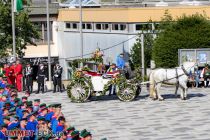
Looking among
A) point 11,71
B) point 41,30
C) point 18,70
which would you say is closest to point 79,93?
point 18,70

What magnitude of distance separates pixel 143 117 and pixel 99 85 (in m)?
3.53

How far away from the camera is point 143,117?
89.8ft

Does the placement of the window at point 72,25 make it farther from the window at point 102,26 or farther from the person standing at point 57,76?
the person standing at point 57,76

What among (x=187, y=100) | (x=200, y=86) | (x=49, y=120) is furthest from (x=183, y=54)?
(x=49, y=120)

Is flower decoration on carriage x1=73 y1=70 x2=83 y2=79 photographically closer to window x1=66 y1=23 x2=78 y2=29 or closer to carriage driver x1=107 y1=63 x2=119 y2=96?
carriage driver x1=107 y1=63 x2=119 y2=96

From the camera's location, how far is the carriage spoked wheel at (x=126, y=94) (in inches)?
1206

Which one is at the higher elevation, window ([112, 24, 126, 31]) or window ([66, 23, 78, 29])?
window ([66, 23, 78, 29])

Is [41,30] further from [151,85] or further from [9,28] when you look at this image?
[151,85]

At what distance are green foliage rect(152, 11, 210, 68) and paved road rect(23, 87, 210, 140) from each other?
300cm

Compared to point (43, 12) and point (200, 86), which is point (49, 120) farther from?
point (43, 12)

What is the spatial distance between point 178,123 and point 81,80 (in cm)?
591

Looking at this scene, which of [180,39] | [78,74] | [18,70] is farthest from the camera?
[180,39]

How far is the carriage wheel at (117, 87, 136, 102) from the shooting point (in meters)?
30.7

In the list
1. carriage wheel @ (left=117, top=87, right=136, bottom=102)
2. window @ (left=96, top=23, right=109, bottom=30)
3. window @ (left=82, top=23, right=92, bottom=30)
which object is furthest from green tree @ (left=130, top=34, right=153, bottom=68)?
window @ (left=82, top=23, right=92, bottom=30)
